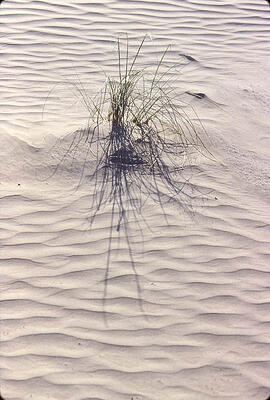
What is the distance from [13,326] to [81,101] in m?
2.45

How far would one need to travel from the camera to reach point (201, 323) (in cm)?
320

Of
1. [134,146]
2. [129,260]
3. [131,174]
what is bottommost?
[129,260]

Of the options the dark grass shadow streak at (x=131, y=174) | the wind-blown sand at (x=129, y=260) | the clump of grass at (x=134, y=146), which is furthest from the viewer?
the clump of grass at (x=134, y=146)

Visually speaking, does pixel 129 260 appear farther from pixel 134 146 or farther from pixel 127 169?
pixel 134 146

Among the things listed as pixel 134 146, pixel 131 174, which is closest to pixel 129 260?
pixel 131 174

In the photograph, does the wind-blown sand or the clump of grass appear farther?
the clump of grass

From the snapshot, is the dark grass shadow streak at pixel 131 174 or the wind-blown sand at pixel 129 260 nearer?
the wind-blown sand at pixel 129 260

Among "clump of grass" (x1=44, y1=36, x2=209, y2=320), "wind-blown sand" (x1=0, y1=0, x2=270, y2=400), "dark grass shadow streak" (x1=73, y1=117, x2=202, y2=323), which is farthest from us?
"clump of grass" (x1=44, y1=36, x2=209, y2=320)

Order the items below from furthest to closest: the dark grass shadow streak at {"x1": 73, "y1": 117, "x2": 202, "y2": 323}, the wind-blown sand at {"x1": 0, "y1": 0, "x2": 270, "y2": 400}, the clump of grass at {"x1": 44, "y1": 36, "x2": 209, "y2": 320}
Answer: the clump of grass at {"x1": 44, "y1": 36, "x2": 209, "y2": 320}
the dark grass shadow streak at {"x1": 73, "y1": 117, "x2": 202, "y2": 323}
the wind-blown sand at {"x1": 0, "y1": 0, "x2": 270, "y2": 400}

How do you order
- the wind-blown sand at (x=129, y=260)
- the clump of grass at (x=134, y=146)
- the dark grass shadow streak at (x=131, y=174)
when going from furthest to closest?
the clump of grass at (x=134, y=146)
the dark grass shadow streak at (x=131, y=174)
the wind-blown sand at (x=129, y=260)

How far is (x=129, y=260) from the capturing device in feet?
11.5

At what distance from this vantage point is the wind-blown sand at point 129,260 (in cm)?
293

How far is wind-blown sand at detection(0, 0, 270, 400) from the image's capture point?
9.62 feet

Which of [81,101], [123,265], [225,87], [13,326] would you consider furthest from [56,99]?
[13,326]
